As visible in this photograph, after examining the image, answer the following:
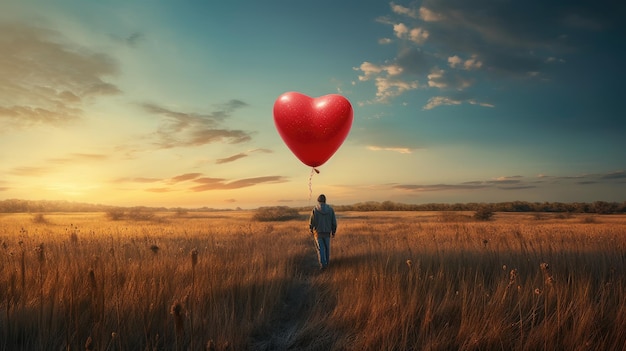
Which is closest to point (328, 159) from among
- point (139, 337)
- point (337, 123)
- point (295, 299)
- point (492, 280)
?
point (337, 123)

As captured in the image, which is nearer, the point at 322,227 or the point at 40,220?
the point at 322,227

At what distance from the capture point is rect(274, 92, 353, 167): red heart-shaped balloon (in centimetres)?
912

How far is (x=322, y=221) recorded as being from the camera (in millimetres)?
11070

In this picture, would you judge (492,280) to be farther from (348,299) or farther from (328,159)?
Result: (328,159)

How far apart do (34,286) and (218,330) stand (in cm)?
431

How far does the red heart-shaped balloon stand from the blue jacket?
185 centimetres

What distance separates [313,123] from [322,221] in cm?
328

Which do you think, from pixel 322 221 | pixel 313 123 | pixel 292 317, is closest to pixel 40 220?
pixel 322 221

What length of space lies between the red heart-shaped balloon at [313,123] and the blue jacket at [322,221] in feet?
6.07

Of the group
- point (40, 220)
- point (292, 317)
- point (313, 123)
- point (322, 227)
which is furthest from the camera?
point (40, 220)

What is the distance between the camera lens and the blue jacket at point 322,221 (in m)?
11.1

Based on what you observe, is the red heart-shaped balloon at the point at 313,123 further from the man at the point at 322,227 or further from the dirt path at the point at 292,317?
the dirt path at the point at 292,317

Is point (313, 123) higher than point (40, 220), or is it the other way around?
point (313, 123)

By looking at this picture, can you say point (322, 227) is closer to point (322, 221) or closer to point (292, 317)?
point (322, 221)
